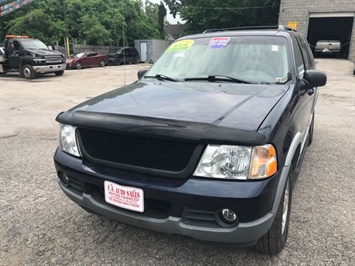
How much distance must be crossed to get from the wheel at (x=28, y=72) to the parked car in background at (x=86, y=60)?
22.3 ft

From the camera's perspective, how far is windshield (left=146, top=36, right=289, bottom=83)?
10.4ft

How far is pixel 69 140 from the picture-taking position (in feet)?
8.30

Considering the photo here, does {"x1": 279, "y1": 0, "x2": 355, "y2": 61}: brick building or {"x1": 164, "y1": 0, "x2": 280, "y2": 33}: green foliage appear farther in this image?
{"x1": 164, "y1": 0, "x2": 280, "y2": 33}: green foliage

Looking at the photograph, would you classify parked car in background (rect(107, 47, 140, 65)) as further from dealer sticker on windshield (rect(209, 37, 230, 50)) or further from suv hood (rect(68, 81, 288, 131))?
suv hood (rect(68, 81, 288, 131))

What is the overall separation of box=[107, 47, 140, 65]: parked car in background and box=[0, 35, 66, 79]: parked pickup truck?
1000 centimetres

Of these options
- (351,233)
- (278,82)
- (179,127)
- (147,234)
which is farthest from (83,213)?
(351,233)

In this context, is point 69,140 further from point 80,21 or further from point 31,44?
point 80,21

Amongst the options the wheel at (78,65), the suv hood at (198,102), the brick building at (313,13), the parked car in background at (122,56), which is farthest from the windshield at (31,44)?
the brick building at (313,13)

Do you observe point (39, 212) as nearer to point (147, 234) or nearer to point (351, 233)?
point (147, 234)

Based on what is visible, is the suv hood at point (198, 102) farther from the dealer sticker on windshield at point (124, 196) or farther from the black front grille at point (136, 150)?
the dealer sticker on windshield at point (124, 196)

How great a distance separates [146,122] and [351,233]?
2046 mm

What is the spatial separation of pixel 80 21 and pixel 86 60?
11.7m

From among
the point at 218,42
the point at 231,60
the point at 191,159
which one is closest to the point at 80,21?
the point at 218,42

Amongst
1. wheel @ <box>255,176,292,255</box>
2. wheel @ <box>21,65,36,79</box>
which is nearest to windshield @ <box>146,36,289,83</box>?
wheel @ <box>255,176,292,255</box>
